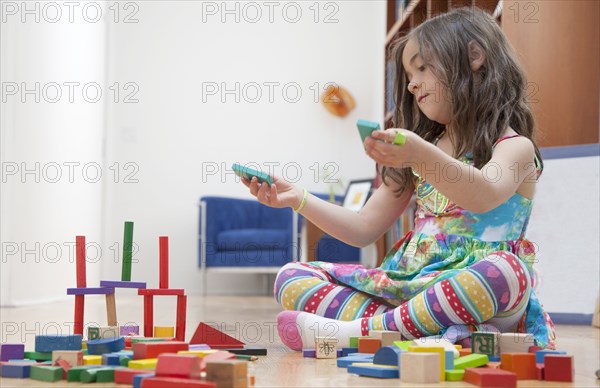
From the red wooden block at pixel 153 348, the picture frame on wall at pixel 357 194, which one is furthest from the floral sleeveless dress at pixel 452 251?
the picture frame on wall at pixel 357 194

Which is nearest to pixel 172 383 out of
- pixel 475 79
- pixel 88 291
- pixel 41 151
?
pixel 88 291

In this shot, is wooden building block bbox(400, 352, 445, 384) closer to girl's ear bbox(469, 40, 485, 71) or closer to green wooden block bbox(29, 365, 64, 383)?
green wooden block bbox(29, 365, 64, 383)

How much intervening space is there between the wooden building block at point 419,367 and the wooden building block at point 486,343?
7.0 inches

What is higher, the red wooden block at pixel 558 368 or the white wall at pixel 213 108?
the white wall at pixel 213 108

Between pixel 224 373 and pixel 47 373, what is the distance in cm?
26

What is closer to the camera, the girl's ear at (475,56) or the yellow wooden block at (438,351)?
the yellow wooden block at (438,351)

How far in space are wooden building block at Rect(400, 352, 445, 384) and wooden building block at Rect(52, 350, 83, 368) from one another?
1.20 ft

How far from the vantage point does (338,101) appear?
15.6 ft

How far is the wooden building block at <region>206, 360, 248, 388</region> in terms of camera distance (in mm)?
716

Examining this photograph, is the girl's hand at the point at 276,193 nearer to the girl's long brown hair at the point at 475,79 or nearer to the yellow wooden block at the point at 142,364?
the girl's long brown hair at the point at 475,79

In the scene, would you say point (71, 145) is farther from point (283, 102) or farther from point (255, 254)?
point (283, 102)

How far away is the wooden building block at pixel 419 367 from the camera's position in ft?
2.74

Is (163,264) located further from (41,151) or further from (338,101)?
(338,101)

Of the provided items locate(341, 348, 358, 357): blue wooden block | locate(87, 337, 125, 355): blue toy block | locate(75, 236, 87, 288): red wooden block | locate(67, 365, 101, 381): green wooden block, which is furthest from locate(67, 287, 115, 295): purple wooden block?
locate(341, 348, 358, 357): blue wooden block
